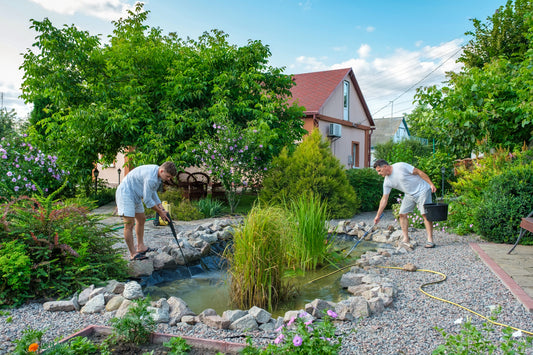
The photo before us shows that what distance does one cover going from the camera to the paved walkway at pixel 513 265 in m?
3.38

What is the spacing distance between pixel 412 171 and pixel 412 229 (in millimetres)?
2091

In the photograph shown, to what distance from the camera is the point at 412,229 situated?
288 inches

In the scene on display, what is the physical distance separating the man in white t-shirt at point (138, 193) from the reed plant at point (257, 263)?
1.55 meters

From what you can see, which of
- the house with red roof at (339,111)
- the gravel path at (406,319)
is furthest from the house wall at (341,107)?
the gravel path at (406,319)

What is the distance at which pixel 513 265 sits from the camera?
429 cm

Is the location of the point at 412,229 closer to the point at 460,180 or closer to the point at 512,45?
the point at 460,180

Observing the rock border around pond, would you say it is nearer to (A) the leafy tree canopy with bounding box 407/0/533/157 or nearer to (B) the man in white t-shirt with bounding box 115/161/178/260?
(B) the man in white t-shirt with bounding box 115/161/178/260

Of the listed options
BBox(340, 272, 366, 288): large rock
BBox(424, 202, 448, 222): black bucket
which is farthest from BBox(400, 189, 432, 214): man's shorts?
BBox(340, 272, 366, 288): large rock

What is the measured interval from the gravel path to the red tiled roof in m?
13.2

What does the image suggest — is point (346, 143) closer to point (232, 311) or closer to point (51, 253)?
point (51, 253)

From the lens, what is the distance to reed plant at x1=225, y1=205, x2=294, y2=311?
3619 mm

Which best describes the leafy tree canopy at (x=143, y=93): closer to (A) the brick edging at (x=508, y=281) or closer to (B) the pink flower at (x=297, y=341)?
(A) the brick edging at (x=508, y=281)

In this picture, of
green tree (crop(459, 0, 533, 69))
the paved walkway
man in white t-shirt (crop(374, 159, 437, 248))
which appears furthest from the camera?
green tree (crop(459, 0, 533, 69))

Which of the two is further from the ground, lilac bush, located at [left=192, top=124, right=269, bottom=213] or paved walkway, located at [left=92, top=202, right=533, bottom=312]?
lilac bush, located at [left=192, top=124, right=269, bottom=213]
